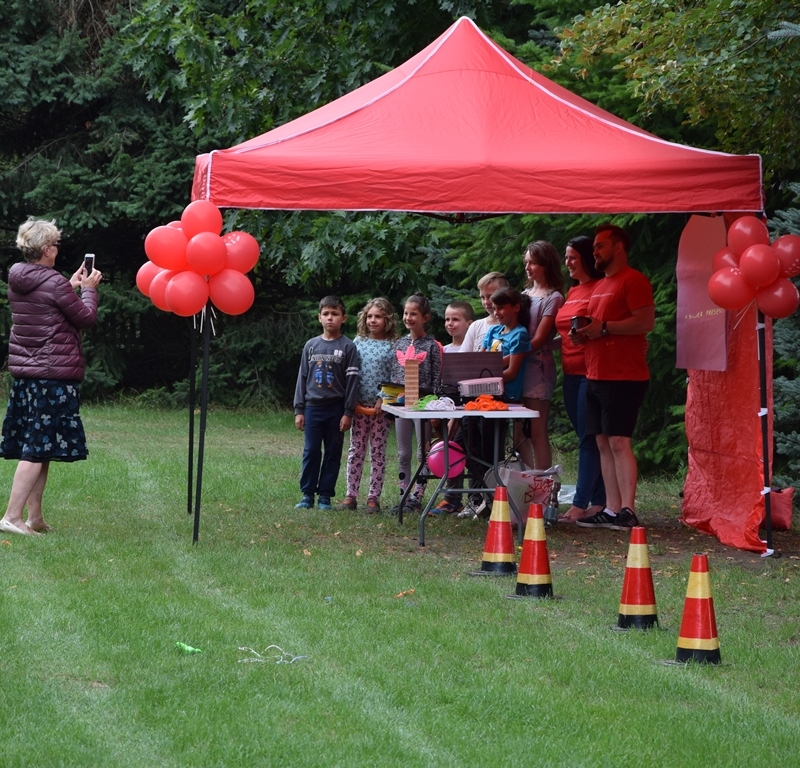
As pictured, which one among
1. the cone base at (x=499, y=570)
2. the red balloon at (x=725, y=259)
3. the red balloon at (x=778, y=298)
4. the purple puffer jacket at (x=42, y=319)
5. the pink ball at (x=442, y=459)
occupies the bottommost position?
the cone base at (x=499, y=570)

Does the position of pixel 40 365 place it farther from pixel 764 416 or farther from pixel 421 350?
pixel 764 416

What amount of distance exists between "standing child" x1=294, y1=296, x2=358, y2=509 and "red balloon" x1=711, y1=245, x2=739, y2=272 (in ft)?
9.51

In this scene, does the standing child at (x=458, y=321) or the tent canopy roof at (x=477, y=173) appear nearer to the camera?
the tent canopy roof at (x=477, y=173)

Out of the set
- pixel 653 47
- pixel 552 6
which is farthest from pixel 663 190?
pixel 552 6

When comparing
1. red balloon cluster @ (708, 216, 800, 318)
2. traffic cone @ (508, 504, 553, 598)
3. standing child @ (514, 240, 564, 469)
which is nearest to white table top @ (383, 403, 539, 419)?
standing child @ (514, 240, 564, 469)

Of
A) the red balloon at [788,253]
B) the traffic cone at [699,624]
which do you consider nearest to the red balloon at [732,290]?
the red balloon at [788,253]

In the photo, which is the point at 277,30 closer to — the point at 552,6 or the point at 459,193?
the point at 552,6

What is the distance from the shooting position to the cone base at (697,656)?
5227 millimetres

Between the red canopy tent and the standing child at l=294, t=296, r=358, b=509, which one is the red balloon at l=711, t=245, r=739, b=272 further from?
the standing child at l=294, t=296, r=358, b=509

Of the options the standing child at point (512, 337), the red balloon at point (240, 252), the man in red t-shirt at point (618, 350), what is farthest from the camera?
the standing child at point (512, 337)

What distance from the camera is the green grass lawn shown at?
13.6ft

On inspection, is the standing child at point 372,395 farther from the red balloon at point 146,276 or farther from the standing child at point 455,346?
the red balloon at point 146,276

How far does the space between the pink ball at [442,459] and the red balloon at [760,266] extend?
8.19 ft

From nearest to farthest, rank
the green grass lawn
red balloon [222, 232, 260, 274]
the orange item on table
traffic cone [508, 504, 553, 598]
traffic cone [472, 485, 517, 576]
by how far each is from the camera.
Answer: the green grass lawn
traffic cone [508, 504, 553, 598]
traffic cone [472, 485, 517, 576]
red balloon [222, 232, 260, 274]
the orange item on table
